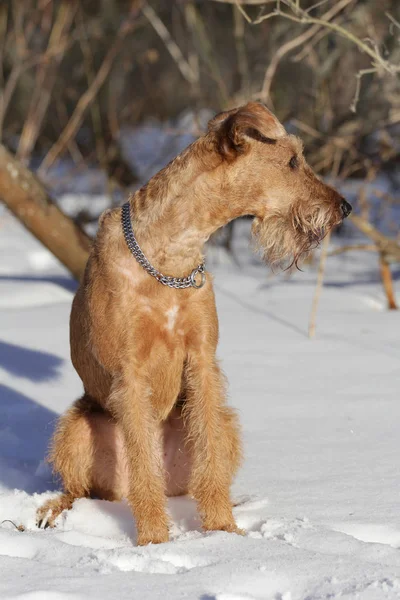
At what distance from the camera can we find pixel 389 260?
624 centimetres

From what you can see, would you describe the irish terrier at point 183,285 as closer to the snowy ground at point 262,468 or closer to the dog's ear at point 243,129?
the dog's ear at point 243,129

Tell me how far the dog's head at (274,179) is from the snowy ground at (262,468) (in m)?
0.97

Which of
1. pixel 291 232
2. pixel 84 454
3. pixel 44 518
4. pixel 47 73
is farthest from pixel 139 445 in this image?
pixel 47 73

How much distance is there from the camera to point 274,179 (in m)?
3.06

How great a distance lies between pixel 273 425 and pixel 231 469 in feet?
2.32

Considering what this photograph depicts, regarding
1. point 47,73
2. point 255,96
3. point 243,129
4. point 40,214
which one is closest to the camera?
point 243,129

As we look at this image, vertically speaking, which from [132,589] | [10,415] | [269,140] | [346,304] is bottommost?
[346,304]

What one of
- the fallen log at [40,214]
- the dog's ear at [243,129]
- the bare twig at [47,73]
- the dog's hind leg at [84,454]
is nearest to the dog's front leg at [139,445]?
the dog's hind leg at [84,454]

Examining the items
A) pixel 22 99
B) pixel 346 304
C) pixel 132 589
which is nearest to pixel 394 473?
pixel 132 589

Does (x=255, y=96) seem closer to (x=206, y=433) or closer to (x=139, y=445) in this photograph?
(x=206, y=433)

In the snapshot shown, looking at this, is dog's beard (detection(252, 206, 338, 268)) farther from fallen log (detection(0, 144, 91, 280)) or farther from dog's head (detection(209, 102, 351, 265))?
fallen log (detection(0, 144, 91, 280))

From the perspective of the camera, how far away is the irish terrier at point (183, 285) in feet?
10.00

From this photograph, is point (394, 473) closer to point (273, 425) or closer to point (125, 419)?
point (273, 425)

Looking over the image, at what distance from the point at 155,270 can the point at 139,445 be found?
1.99 feet
